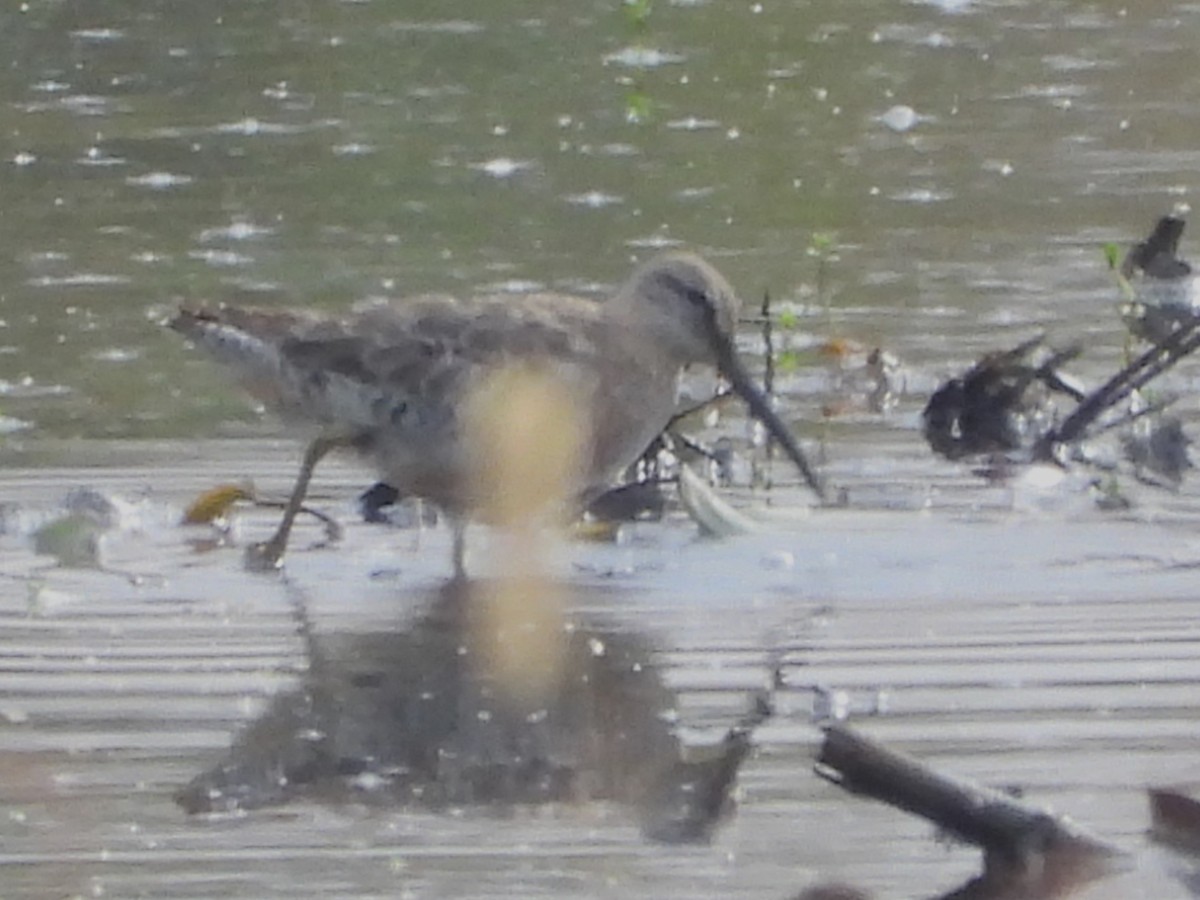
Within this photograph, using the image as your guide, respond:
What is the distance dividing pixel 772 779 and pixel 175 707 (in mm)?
1208

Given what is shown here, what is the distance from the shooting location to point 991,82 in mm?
14602

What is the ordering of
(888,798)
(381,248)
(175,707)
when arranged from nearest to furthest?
(888,798) → (175,707) → (381,248)

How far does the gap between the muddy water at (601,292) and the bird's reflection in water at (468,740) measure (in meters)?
0.08

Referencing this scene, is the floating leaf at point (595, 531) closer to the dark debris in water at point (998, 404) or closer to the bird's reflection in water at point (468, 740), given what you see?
the bird's reflection in water at point (468, 740)

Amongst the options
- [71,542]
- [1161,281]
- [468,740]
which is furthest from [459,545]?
[1161,281]

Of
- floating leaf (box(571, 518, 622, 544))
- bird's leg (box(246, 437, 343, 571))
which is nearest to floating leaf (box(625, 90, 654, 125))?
floating leaf (box(571, 518, 622, 544))

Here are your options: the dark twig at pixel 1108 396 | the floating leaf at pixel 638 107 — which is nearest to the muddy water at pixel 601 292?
the floating leaf at pixel 638 107

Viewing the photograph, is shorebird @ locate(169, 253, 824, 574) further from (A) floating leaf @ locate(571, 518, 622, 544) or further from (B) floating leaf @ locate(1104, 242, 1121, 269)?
(B) floating leaf @ locate(1104, 242, 1121, 269)

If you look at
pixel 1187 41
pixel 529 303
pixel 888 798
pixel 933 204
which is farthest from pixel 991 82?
pixel 888 798

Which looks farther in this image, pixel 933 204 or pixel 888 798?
pixel 933 204

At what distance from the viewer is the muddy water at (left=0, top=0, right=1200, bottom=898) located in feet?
19.1

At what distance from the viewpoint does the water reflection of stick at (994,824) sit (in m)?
5.28

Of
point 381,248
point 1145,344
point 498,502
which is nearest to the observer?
point 498,502

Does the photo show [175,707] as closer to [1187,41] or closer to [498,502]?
[498,502]
